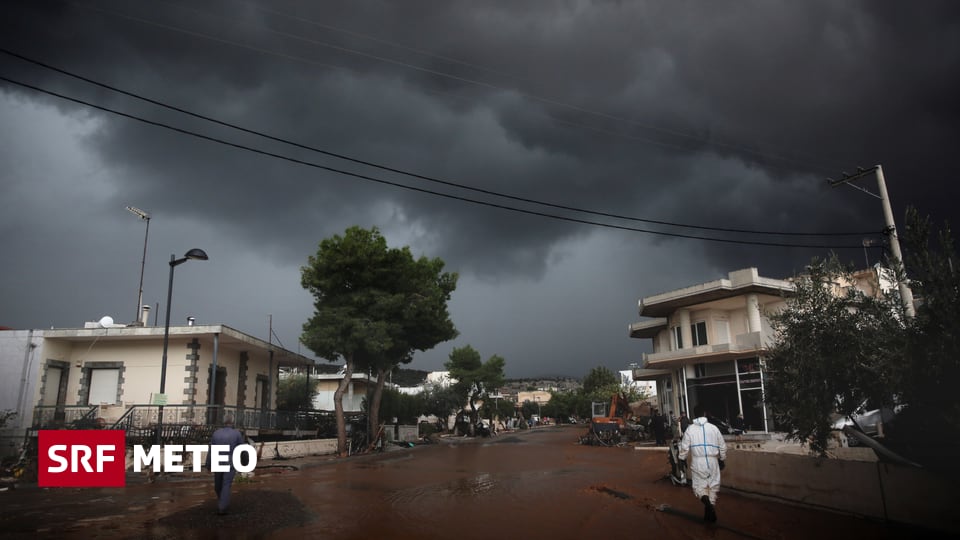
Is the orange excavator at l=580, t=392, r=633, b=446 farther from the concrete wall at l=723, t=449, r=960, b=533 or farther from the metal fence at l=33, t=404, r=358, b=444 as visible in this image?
the concrete wall at l=723, t=449, r=960, b=533

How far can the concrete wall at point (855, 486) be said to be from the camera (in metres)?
7.52

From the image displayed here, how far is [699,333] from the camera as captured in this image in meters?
33.8

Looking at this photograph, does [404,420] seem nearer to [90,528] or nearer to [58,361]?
[58,361]

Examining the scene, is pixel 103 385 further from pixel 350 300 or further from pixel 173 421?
pixel 350 300

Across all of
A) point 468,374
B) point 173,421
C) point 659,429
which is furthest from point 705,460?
point 468,374

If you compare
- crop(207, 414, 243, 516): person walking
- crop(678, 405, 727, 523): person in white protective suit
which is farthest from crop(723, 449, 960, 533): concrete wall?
crop(207, 414, 243, 516): person walking

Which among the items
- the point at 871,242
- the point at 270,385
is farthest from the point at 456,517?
the point at 270,385

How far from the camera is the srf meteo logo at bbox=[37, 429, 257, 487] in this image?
50.6ft

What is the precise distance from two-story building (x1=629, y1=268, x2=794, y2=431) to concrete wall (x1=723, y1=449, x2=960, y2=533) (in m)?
20.2

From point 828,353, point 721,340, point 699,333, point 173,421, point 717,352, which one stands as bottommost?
point 173,421

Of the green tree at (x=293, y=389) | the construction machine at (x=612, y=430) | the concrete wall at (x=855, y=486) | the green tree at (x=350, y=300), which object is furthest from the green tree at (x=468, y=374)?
the concrete wall at (x=855, y=486)

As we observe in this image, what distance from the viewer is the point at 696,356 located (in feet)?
107

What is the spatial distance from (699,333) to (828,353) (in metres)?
25.9

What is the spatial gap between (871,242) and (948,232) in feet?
42.2
